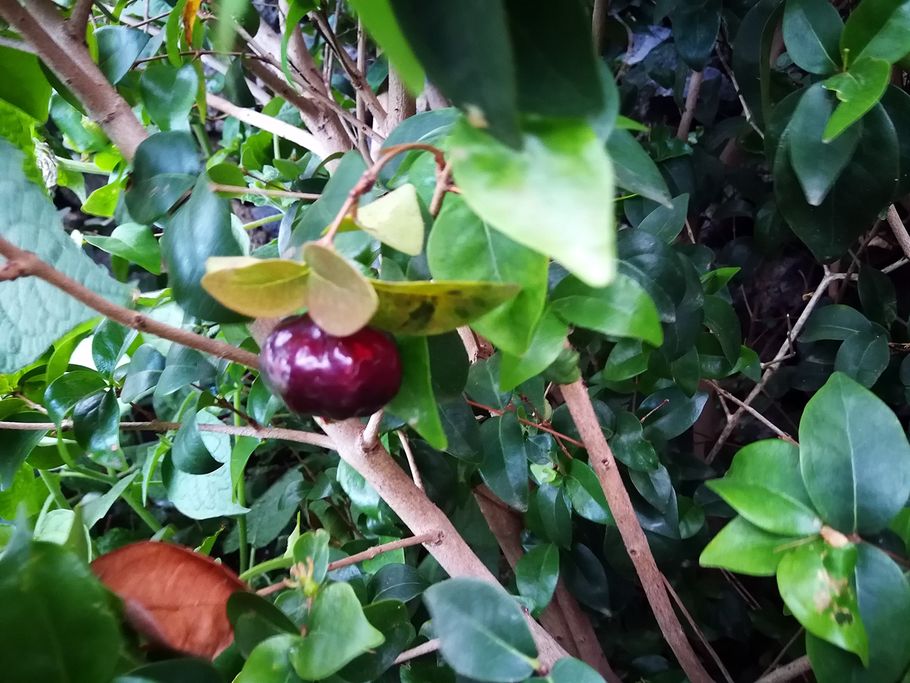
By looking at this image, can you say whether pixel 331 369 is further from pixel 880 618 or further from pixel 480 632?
pixel 880 618

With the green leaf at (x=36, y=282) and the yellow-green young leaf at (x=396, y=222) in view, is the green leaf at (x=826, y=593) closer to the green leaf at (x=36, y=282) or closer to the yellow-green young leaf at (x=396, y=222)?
the yellow-green young leaf at (x=396, y=222)

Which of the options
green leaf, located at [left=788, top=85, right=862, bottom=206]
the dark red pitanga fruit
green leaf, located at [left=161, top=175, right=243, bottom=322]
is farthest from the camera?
green leaf, located at [left=788, top=85, right=862, bottom=206]

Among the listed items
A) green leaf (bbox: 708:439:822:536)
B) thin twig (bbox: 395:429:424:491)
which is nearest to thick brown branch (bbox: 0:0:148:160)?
thin twig (bbox: 395:429:424:491)

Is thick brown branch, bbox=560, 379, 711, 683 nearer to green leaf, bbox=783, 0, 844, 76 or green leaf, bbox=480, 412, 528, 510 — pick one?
green leaf, bbox=480, 412, 528, 510

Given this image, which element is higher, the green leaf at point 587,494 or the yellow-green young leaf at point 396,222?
the yellow-green young leaf at point 396,222

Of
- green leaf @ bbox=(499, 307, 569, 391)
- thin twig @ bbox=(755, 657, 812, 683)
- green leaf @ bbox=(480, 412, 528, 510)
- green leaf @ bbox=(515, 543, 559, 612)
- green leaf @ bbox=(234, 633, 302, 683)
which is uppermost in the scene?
green leaf @ bbox=(499, 307, 569, 391)

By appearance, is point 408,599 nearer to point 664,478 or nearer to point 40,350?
point 664,478

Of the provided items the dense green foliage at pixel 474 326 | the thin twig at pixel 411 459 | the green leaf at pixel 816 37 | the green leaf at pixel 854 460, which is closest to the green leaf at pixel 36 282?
the dense green foliage at pixel 474 326
